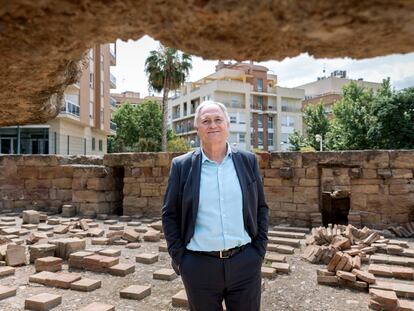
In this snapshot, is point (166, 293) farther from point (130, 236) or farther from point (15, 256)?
point (130, 236)

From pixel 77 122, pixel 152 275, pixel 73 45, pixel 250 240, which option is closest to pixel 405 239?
pixel 152 275

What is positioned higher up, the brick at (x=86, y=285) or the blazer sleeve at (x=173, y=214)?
the blazer sleeve at (x=173, y=214)

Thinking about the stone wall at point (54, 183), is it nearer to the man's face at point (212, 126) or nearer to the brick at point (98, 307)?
the brick at point (98, 307)

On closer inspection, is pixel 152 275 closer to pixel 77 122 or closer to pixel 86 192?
pixel 86 192

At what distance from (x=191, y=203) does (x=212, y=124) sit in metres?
0.60

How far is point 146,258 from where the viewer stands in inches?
251

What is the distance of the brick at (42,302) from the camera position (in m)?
4.33

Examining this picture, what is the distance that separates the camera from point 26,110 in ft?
9.57

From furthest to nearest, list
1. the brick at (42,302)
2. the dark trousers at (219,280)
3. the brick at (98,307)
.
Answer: the brick at (42,302) → the brick at (98,307) → the dark trousers at (219,280)

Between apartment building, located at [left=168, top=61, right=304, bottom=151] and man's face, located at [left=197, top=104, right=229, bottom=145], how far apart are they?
158ft

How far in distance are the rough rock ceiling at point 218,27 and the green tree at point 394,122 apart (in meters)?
25.3

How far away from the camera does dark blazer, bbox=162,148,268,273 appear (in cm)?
270

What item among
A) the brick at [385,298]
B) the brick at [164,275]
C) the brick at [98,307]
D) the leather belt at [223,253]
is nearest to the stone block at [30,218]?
the brick at [164,275]

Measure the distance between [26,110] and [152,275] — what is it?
139 inches
